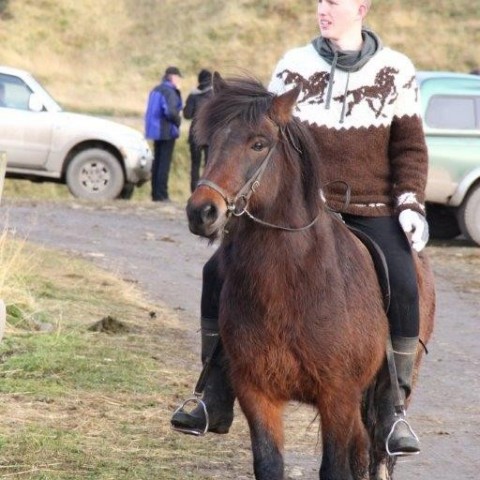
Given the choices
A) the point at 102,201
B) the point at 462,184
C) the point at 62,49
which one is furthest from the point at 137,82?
the point at 462,184

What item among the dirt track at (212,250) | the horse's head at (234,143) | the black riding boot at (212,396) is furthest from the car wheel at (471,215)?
the horse's head at (234,143)

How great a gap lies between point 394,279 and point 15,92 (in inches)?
660

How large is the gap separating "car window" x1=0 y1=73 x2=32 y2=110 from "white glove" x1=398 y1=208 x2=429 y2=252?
54.6 feet

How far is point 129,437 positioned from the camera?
766 centimetres

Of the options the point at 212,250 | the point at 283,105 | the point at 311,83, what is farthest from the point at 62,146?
the point at 283,105

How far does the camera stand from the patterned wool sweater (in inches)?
247

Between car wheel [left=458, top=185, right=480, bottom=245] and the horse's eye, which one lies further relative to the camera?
car wheel [left=458, top=185, right=480, bottom=245]

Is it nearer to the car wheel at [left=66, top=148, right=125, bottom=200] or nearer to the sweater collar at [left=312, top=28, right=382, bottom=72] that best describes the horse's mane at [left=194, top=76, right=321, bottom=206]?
the sweater collar at [left=312, top=28, right=382, bottom=72]

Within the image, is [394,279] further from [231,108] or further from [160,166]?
[160,166]

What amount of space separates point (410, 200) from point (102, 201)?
629 inches

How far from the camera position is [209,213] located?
17.3 feet

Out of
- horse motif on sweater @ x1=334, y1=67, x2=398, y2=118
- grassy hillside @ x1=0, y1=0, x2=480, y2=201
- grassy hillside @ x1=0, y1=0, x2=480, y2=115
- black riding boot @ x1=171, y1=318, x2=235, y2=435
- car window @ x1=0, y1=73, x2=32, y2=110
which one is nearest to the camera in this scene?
horse motif on sweater @ x1=334, y1=67, x2=398, y2=118

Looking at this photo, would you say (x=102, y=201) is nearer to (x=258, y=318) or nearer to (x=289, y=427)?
(x=289, y=427)

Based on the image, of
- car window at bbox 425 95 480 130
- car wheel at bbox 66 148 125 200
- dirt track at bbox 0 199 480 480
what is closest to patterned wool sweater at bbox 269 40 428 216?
dirt track at bbox 0 199 480 480
